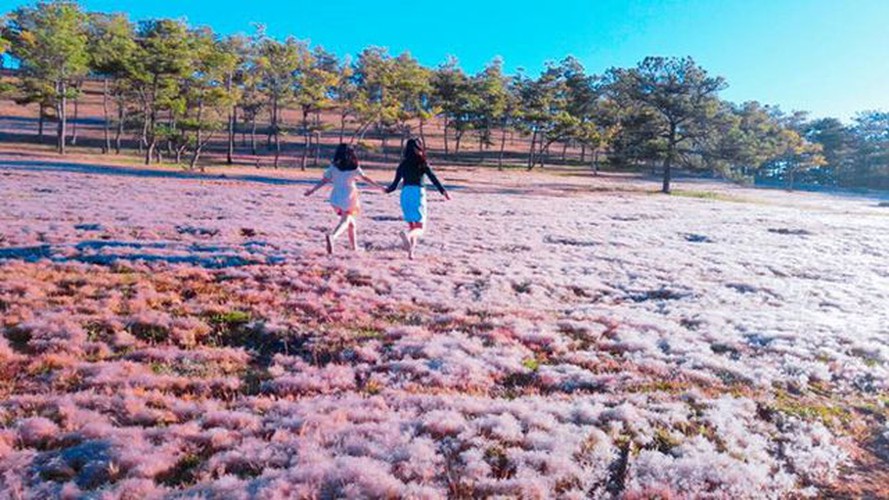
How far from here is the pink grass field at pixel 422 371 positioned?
5184 millimetres

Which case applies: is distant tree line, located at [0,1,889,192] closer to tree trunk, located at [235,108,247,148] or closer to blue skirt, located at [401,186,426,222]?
tree trunk, located at [235,108,247,148]

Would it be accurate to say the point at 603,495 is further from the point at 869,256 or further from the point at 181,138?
the point at 181,138

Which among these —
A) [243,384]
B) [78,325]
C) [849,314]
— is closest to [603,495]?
[243,384]

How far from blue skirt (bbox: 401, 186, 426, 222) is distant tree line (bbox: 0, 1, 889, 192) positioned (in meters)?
50.7

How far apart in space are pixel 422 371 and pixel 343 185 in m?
7.57

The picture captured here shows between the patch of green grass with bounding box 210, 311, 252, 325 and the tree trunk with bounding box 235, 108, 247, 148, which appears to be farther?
the tree trunk with bounding box 235, 108, 247, 148

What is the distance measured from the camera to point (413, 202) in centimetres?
1410

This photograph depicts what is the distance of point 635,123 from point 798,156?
253 ft

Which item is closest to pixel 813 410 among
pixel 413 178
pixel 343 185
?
pixel 413 178

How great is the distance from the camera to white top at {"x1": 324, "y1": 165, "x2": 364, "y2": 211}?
553 inches

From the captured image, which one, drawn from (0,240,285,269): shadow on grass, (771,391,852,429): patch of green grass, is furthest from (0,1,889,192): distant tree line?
(771,391,852,429): patch of green grass

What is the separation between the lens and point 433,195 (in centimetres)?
4466

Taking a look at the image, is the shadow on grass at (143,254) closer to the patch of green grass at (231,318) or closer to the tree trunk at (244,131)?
the patch of green grass at (231,318)

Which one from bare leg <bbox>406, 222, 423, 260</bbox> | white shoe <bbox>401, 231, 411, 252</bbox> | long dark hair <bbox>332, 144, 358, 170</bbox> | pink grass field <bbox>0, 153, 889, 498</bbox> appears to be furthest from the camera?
white shoe <bbox>401, 231, 411, 252</bbox>
